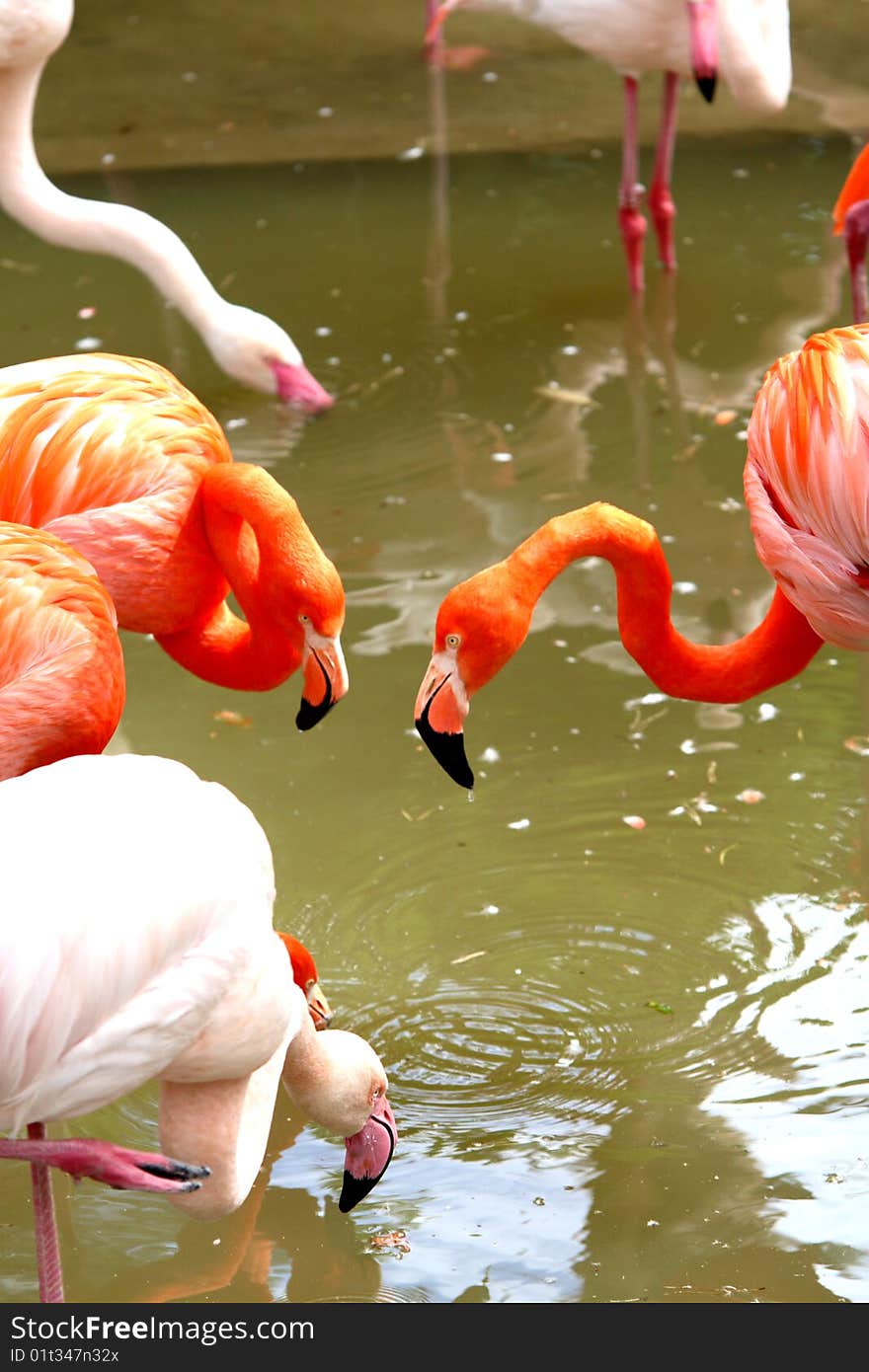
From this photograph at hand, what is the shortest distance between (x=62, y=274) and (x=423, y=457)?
1625 mm

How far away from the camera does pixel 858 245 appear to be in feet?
13.8

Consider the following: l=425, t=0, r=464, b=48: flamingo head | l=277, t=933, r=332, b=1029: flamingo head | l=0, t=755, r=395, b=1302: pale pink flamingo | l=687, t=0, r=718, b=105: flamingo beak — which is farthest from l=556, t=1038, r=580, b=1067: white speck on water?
l=425, t=0, r=464, b=48: flamingo head

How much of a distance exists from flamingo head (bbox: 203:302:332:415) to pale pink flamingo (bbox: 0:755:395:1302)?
2194 millimetres

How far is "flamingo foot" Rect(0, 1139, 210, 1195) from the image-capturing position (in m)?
2.23

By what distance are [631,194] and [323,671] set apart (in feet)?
8.85

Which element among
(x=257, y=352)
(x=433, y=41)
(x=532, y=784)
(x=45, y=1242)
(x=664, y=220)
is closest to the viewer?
(x=45, y=1242)

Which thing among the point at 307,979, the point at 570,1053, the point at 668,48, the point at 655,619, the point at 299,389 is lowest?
the point at 570,1053

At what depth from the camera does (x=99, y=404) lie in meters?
3.18

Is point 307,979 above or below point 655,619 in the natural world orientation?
below

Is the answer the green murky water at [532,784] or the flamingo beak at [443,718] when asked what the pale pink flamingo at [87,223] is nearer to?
the green murky water at [532,784]

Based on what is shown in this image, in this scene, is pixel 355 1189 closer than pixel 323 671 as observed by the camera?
Yes

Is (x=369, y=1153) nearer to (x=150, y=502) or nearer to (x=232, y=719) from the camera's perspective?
(x=150, y=502)

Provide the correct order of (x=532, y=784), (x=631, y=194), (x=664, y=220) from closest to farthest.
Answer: (x=532, y=784) → (x=631, y=194) → (x=664, y=220)

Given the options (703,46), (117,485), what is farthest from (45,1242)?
(703,46)
